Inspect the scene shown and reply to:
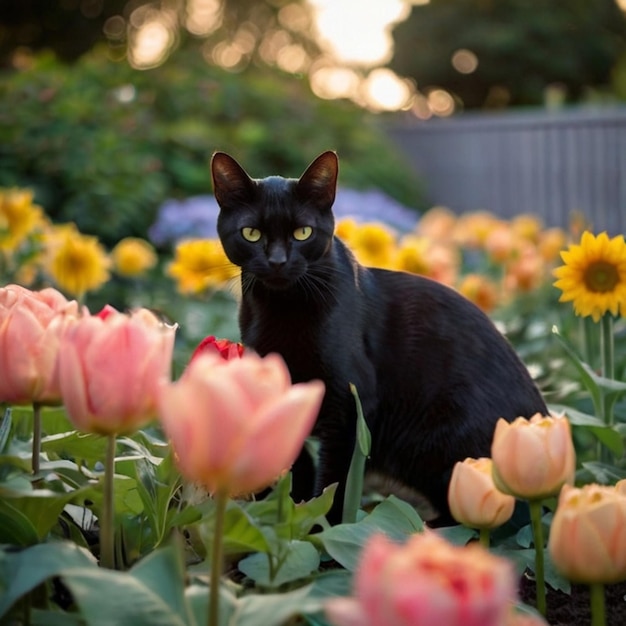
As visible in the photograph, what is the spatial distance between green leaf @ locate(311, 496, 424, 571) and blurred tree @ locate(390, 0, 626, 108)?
82.8ft

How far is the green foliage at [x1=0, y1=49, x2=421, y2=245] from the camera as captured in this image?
19.7ft

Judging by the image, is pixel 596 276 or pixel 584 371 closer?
pixel 584 371

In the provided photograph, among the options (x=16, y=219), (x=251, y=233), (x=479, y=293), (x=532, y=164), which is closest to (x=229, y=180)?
(x=251, y=233)

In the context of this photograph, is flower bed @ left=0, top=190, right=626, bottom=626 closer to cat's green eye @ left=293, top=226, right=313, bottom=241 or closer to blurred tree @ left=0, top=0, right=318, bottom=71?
cat's green eye @ left=293, top=226, right=313, bottom=241

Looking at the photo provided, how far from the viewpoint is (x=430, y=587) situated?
705mm

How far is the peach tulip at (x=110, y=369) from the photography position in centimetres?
101

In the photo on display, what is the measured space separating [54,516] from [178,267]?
2.26 m

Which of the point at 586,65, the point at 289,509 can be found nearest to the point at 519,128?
the point at 289,509

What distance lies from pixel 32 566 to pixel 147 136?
21.2ft

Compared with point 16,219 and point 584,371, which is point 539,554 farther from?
point 16,219

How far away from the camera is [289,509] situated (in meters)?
1.26

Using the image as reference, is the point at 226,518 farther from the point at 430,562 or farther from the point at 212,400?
the point at 430,562

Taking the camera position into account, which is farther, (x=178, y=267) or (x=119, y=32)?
(x=119, y=32)

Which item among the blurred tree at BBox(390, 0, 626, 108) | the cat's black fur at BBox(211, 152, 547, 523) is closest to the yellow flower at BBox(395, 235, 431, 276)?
the cat's black fur at BBox(211, 152, 547, 523)
